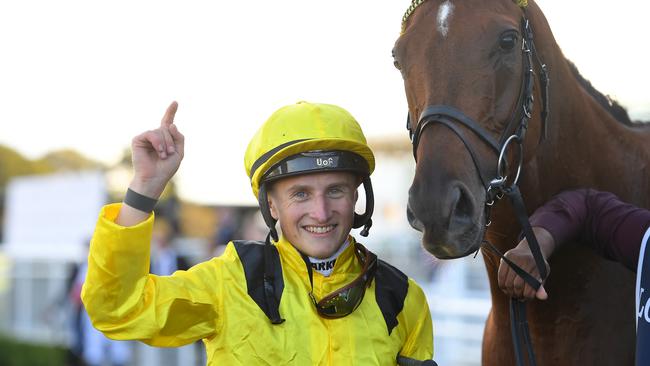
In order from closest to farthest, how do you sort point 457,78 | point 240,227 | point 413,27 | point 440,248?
point 440,248, point 457,78, point 413,27, point 240,227

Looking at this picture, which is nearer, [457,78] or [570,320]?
[457,78]

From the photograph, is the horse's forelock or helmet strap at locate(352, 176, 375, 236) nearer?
the horse's forelock

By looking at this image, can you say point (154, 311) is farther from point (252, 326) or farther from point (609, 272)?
point (609, 272)

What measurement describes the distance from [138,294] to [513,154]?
1.03m

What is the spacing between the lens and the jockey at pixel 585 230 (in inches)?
81.0

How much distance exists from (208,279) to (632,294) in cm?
124

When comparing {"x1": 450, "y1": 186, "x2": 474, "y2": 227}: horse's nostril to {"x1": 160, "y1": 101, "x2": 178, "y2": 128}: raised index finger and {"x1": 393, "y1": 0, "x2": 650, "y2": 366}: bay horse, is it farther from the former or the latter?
{"x1": 160, "y1": 101, "x2": 178, "y2": 128}: raised index finger

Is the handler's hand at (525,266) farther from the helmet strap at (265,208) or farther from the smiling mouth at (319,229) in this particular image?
the helmet strap at (265,208)

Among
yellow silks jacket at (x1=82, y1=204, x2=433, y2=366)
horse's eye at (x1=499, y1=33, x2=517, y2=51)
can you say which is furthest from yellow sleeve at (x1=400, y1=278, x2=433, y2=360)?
horse's eye at (x1=499, y1=33, x2=517, y2=51)

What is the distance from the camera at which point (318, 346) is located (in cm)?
211

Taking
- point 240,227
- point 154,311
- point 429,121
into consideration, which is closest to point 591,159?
point 429,121

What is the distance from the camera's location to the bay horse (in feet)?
6.40

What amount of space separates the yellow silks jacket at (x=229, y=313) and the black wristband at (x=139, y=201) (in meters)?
0.04

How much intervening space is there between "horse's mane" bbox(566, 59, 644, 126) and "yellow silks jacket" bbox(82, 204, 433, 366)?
3.04ft
